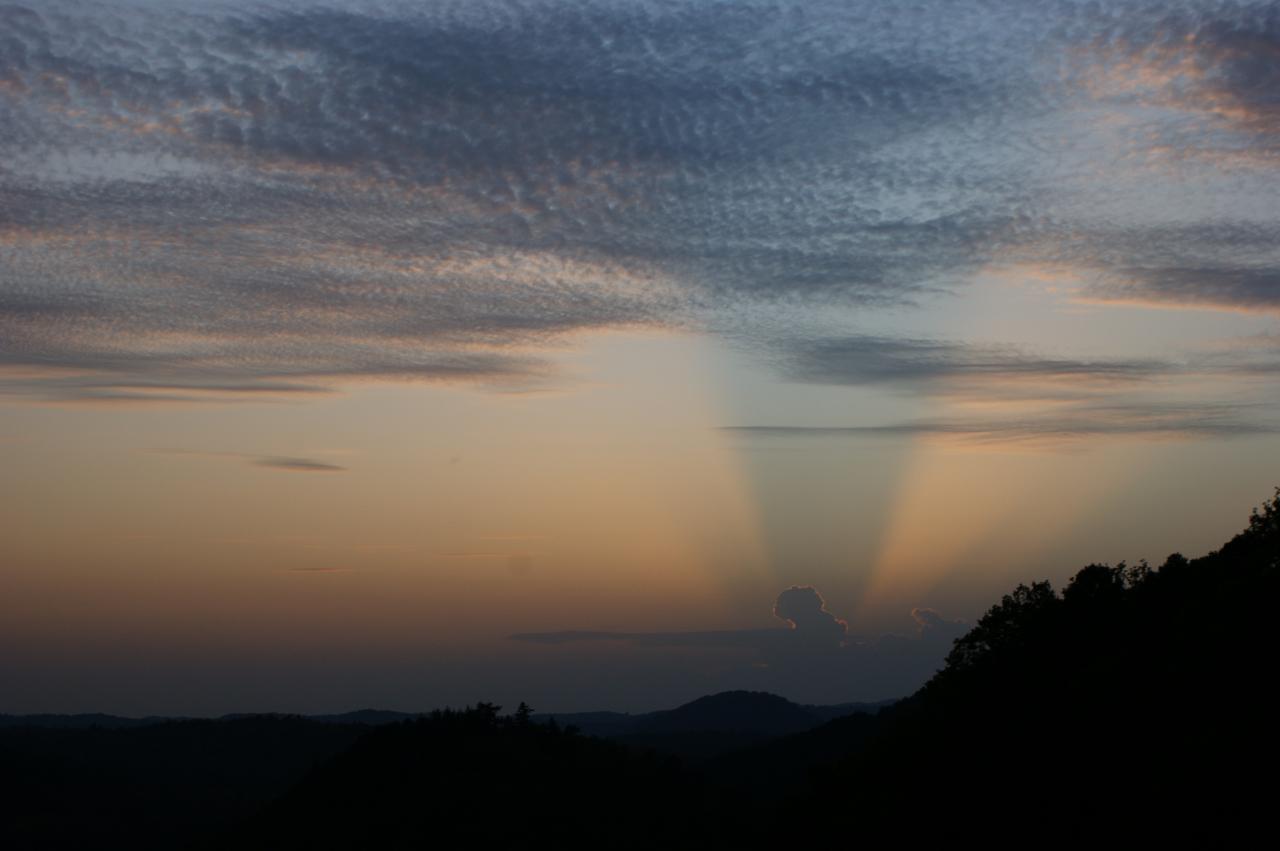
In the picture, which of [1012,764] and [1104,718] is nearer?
[1104,718]

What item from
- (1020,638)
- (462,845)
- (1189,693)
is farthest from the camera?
(462,845)

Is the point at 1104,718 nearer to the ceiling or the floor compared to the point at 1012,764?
nearer to the ceiling

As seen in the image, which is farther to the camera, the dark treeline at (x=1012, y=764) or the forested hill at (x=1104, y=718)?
the dark treeline at (x=1012, y=764)

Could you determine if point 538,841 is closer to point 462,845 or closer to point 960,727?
point 462,845

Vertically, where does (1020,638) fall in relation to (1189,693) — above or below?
above

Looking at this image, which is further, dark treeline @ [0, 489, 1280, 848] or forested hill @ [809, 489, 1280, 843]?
dark treeline @ [0, 489, 1280, 848]

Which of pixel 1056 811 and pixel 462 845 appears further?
pixel 462 845

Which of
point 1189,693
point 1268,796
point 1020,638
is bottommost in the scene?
point 1268,796

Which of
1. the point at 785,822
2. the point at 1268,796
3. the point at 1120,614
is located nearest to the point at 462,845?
the point at 785,822

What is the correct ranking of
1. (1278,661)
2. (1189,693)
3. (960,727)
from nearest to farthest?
(1278,661) → (1189,693) → (960,727)

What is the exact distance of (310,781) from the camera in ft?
568

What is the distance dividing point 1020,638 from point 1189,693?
115ft

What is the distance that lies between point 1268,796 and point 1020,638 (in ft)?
163

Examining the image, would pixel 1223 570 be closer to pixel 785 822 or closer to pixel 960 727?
pixel 960 727
